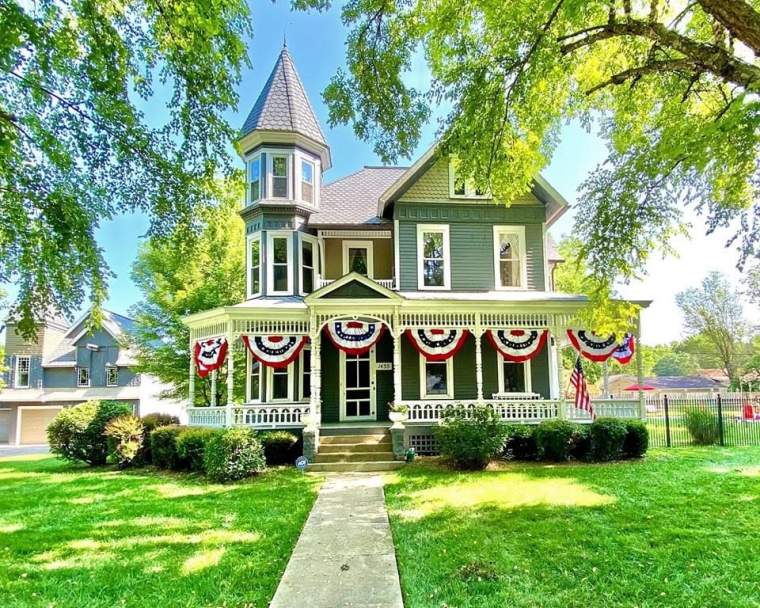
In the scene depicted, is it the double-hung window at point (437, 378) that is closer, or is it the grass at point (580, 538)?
the grass at point (580, 538)

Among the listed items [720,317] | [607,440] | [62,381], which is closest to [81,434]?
[607,440]

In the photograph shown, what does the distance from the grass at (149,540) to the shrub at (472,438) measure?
3.27 meters

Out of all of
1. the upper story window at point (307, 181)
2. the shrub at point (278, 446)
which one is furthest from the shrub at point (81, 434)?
the upper story window at point (307, 181)

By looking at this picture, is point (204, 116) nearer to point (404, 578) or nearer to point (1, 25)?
point (1, 25)

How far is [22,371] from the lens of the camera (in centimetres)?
3183

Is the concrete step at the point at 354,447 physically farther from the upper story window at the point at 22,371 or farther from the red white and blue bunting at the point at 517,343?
the upper story window at the point at 22,371

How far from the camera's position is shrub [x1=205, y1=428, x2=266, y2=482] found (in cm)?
1045

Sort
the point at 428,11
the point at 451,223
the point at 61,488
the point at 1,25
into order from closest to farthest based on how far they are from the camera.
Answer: the point at 1,25
the point at 428,11
the point at 61,488
the point at 451,223

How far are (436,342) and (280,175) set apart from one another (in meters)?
7.60

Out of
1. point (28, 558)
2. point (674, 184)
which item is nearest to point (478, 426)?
point (674, 184)

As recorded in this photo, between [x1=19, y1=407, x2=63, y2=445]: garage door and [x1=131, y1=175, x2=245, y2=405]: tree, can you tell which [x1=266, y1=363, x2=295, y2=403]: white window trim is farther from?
[x1=19, y1=407, x2=63, y2=445]: garage door

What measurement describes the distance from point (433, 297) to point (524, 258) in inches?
→ 150

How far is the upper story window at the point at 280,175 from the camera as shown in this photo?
51.1 ft

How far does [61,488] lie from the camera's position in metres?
10.4
